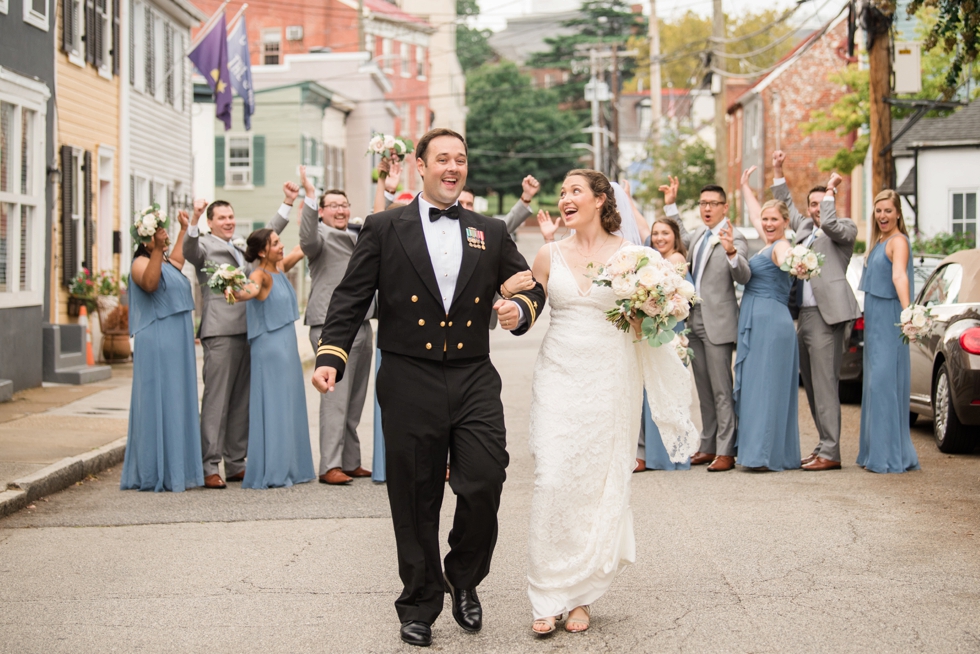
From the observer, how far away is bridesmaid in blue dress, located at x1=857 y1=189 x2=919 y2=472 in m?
9.66

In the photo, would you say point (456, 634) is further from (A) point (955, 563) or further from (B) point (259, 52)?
(B) point (259, 52)

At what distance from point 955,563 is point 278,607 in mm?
3662

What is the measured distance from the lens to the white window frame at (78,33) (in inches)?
765

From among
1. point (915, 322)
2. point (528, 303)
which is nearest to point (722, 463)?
point (915, 322)

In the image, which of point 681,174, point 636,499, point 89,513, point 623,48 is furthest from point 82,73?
point 623,48

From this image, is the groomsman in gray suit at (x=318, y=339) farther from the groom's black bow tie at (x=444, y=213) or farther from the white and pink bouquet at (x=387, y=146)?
the groom's black bow tie at (x=444, y=213)

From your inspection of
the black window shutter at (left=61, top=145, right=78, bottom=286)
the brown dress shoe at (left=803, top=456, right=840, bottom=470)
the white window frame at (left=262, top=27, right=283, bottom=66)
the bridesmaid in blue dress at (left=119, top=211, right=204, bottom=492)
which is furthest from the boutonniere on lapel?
the white window frame at (left=262, top=27, right=283, bottom=66)

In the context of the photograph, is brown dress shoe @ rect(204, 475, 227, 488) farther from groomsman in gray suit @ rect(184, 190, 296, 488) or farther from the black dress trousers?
the black dress trousers

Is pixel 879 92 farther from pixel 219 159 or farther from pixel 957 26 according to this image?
pixel 219 159

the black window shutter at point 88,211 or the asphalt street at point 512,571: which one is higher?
the black window shutter at point 88,211

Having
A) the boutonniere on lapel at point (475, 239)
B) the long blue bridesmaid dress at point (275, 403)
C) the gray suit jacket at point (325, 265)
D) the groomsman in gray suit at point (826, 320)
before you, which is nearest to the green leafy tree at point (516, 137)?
the groomsman in gray suit at point (826, 320)

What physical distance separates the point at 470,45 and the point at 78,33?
286ft

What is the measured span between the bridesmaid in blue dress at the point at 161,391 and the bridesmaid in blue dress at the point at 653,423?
367 centimetres

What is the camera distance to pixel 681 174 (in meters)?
50.1
